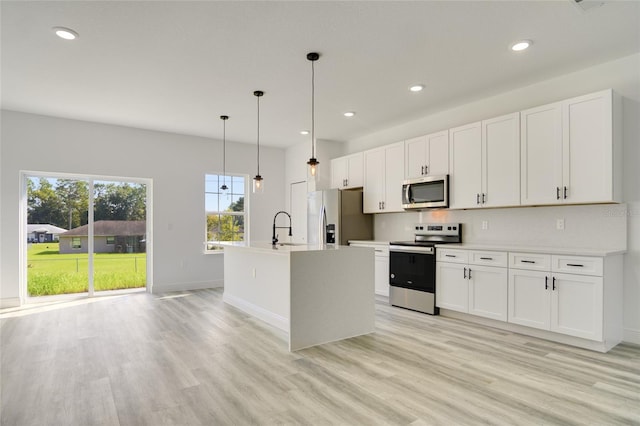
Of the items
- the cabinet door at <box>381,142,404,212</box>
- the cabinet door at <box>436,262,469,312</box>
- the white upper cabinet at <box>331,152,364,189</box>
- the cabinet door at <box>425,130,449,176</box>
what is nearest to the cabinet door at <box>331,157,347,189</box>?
the white upper cabinet at <box>331,152,364,189</box>

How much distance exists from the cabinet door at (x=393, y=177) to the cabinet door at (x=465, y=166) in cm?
86

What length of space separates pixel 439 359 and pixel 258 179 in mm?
2949

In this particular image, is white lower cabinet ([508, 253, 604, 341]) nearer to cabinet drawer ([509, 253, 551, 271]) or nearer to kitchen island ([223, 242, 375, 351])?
cabinet drawer ([509, 253, 551, 271])

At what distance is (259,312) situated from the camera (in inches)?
174

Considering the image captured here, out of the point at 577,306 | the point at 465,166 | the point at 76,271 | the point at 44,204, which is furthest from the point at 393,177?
the point at 44,204

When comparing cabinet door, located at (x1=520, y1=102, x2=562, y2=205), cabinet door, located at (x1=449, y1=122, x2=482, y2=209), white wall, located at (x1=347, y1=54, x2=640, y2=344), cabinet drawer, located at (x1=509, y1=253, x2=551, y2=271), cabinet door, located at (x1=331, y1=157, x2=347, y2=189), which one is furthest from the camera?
cabinet door, located at (x1=331, y1=157, x2=347, y2=189)

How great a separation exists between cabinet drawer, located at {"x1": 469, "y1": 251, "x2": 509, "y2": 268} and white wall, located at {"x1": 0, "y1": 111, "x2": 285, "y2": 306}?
4.43m

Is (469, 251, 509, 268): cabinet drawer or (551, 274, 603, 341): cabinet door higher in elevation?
(469, 251, 509, 268): cabinet drawer

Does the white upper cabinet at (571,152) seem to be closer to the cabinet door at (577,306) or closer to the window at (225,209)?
the cabinet door at (577,306)

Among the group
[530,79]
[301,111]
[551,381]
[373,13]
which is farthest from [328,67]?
[551,381]

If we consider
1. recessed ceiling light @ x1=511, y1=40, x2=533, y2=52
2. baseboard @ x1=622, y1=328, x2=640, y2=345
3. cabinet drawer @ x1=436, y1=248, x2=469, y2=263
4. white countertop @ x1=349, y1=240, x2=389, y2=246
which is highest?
recessed ceiling light @ x1=511, y1=40, x2=533, y2=52

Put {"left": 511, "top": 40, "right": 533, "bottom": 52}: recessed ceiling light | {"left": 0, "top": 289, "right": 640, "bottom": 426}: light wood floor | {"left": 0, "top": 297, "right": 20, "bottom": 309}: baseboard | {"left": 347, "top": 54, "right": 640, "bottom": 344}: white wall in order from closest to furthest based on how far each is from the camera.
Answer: {"left": 0, "top": 289, "right": 640, "bottom": 426}: light wood floor, {"left": 511, "top": 40, "right": 533, "bottom": 52}: recessed ceiling light, {"left": 347, "top": 54, "right": 640, "bottom": 344}: white wall, {"left": 0, "top": 297, "right": 20, "bottom": 309}: baseboard

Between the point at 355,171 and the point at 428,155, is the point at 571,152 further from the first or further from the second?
the point at 355,171

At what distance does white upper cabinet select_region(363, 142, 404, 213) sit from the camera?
5406 millimetres
